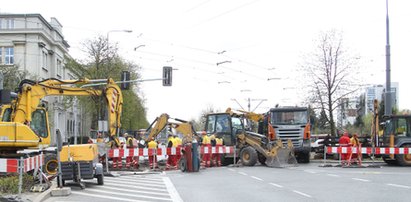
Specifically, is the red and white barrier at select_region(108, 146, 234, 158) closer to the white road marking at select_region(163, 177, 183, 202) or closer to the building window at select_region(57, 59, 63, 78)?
the white road marking at select_region(163, 177, 183, 202)

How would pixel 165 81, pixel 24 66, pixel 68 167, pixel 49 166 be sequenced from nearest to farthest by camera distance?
pixel 68 167 < pixel 49 166 < pixel 165 81 < pixel 24 66

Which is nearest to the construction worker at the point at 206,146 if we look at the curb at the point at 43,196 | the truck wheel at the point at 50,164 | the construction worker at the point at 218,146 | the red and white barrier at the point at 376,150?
the construction worker at the point at 218,146

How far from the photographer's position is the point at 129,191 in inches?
566

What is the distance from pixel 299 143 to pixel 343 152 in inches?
99.3

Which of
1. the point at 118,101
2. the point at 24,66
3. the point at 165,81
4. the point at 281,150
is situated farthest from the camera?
the point at 24,66

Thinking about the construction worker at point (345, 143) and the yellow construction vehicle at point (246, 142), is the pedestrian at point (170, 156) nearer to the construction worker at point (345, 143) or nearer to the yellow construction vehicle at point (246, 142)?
the yellow construction vehicle at point (246, 142)

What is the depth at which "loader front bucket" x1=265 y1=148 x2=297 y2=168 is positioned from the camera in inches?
972

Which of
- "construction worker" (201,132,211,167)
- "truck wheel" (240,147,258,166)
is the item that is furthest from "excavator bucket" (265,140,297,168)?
"construction worker" (201,132,211,167)

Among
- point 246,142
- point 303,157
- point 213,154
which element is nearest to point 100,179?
point 213,154

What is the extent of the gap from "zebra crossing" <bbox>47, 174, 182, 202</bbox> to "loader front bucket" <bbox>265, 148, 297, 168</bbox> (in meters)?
8.50

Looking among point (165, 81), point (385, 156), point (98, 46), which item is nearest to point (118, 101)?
point (165, 81)

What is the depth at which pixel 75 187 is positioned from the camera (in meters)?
15.0

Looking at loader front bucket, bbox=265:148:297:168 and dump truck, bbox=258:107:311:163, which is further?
dump truck, bbox=258:107:311:163

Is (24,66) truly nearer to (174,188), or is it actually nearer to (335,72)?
(335,72)
